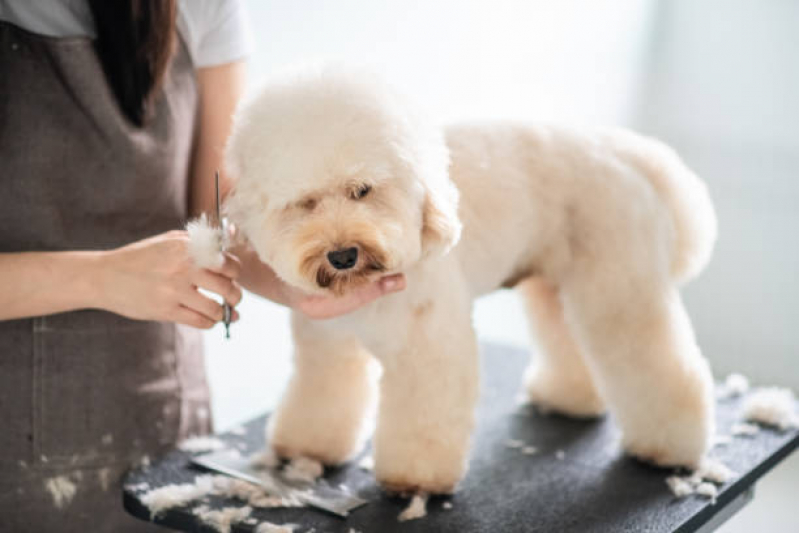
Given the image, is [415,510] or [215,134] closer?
[415,510]

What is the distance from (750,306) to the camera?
2.81 metres

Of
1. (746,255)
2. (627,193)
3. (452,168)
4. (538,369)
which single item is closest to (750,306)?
(746,255)

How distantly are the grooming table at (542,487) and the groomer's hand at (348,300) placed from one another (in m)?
0.27

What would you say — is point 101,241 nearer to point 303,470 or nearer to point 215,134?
point 215,134

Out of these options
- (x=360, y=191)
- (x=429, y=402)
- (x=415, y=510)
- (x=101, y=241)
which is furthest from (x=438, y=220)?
(x=101, y=241)

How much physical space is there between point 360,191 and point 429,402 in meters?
0.32

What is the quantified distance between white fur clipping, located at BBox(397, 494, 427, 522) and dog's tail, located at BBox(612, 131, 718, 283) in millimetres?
582

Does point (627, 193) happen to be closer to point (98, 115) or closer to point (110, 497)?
point (98, 115)

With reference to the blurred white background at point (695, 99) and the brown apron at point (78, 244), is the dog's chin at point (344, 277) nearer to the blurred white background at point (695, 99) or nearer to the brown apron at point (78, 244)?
the brown apron at point (78, 244)

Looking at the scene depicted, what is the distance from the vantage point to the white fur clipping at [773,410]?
1.45 m

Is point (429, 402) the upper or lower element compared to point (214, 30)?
lower

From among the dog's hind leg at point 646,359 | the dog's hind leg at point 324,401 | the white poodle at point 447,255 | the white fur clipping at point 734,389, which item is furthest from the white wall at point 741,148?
the dog's hind leg at point 324,401

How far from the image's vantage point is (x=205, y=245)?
3.41ft

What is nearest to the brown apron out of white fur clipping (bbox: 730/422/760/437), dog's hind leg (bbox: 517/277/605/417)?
dog's hind leg (bbox: 517/277/605/417)
